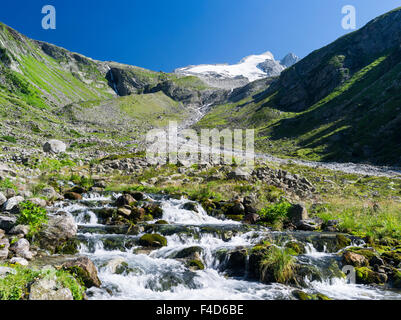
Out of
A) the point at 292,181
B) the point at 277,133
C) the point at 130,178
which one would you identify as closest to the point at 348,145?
the point at 277,133

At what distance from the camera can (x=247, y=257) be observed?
36.0ft

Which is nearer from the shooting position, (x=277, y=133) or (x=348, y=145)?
(x=348, y=145)

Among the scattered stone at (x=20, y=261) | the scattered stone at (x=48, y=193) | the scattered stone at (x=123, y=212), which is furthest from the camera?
the scattered stone at (x=48, y=193)

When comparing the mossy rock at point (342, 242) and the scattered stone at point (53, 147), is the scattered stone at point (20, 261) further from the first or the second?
the scattered stone at point (53, 147)

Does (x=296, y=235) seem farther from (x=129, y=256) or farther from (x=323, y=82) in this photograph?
(x=323, y=82)

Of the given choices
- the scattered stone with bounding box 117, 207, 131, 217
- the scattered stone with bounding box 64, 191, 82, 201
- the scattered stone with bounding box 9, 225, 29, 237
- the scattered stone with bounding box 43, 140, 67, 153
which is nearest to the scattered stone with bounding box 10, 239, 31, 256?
the scattered stone with bounding box 9, 225, 29, 237

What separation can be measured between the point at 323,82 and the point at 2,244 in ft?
461

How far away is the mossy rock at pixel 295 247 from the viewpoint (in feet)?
40.2

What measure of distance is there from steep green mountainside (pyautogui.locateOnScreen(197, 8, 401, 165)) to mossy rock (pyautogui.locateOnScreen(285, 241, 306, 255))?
47.6 metres

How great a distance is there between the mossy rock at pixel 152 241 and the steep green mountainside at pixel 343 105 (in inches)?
2073

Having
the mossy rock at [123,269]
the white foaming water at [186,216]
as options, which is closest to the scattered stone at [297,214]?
the white foaming water at [186,216]

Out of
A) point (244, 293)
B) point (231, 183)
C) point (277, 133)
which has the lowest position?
point (244, 293)

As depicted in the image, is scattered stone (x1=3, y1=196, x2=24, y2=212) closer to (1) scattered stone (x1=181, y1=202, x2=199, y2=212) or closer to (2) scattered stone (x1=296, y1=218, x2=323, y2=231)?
(1) scattered stone (x1=181, y1=202, x2=199, y2=212)
